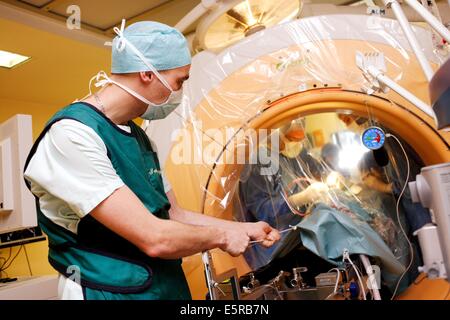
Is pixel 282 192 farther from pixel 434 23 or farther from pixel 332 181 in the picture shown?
pixel 434 23

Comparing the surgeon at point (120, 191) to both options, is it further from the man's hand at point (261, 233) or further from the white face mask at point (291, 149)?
the white face mask at point (291, 149)

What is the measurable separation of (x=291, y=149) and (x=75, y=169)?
115 centimetres

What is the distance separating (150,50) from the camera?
4.60 feet

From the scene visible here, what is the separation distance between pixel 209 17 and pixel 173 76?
2.30 feet

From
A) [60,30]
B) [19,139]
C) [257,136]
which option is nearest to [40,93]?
[60,30]

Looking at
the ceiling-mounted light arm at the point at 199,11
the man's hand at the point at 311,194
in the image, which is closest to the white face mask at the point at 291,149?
the man's hand at the point at 311,194

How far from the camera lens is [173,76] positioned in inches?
56.8

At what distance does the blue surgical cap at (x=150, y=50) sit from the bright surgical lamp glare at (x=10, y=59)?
5.84ft

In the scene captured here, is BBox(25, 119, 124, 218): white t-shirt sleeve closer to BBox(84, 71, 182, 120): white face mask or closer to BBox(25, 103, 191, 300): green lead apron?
BBox(25, 103, 191, 300): green lead apron

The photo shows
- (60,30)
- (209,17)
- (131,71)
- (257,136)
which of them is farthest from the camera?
(60,30)

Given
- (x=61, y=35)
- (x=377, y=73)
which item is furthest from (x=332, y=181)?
(x=61, y=35)

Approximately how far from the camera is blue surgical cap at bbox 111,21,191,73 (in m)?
1.39
